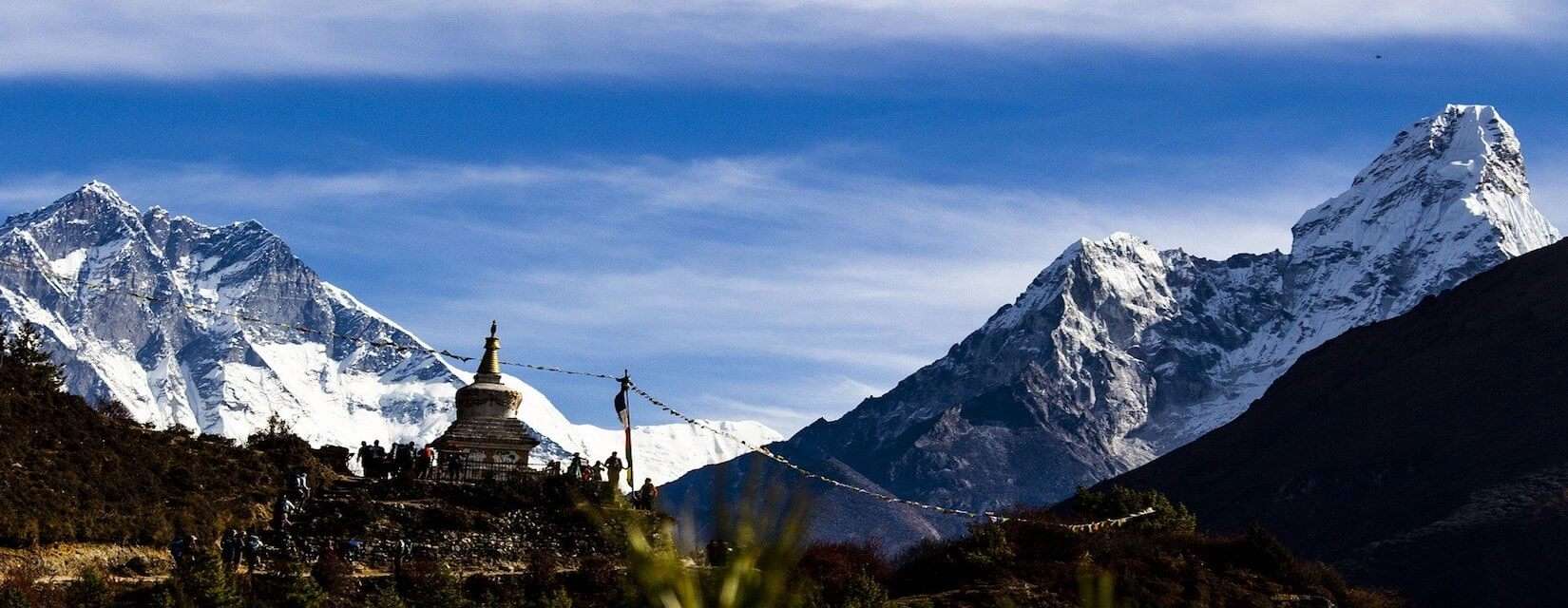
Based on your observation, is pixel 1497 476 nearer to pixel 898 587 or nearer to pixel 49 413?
pixel 898 587

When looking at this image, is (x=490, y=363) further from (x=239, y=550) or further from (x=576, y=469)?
(x=239, y=550)

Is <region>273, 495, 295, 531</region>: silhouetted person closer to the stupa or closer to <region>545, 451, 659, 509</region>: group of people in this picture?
the stupa

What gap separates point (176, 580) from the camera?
2092 inches

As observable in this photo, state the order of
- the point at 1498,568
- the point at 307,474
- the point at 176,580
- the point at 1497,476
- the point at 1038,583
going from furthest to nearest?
the point at 1497,476 → the point at 1498,568 → the point at 1038,583 → the point at 307,474 → the point at 176,580

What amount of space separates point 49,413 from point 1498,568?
12495 cm

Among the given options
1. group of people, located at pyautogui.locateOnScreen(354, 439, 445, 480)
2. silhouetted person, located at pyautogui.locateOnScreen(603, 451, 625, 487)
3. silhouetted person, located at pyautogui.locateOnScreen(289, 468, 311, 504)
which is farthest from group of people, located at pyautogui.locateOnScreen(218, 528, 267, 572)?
silhouetted person, located at pyautogui.locateOnScreen(603, 451, 625, 487)

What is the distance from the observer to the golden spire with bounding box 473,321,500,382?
242 ft

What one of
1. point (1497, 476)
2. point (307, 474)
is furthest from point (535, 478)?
point (1497, 476)

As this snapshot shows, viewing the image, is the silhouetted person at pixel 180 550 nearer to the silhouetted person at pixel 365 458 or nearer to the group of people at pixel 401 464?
the group of people at pixel 401 464

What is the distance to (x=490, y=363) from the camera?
74188mm

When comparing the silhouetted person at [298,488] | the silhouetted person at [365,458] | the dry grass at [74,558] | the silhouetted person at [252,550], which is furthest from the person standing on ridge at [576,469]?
the dry grass at [74,558]

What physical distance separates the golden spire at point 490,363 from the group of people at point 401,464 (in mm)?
6473

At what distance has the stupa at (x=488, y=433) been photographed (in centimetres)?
6731

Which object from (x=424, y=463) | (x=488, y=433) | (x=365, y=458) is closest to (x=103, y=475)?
(x=365, y=458)
